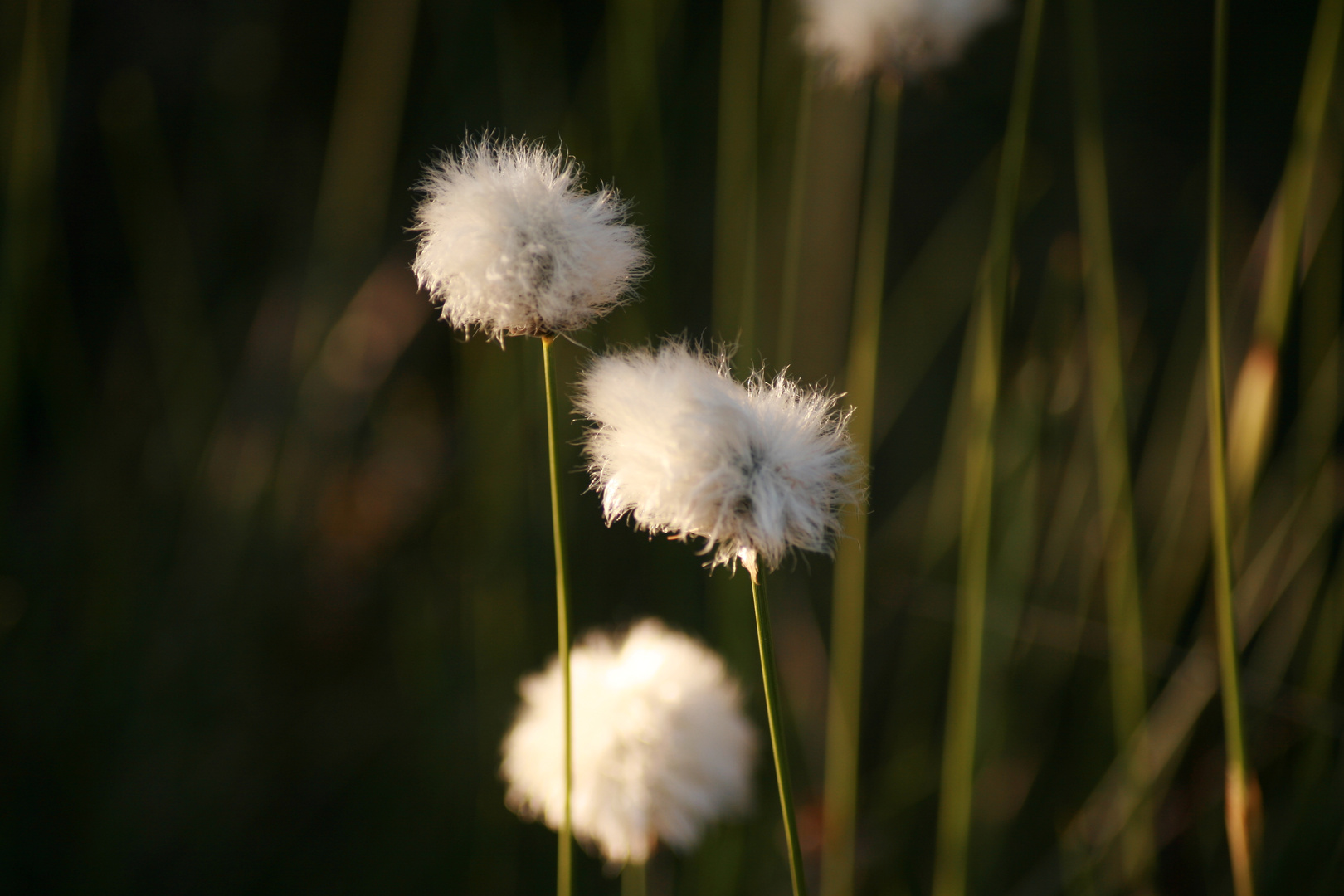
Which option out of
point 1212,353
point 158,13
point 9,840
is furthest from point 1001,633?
point 158,13

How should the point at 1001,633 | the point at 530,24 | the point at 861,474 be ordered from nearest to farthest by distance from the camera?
the point at 861,474 → the point at 1001,633 → the point at 530,24

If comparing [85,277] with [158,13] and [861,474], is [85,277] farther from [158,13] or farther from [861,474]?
[861,474]

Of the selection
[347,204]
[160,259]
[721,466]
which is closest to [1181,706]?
[721,466]

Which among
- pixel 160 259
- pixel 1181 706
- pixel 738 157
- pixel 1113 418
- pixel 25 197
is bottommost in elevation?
pixel 1181 706

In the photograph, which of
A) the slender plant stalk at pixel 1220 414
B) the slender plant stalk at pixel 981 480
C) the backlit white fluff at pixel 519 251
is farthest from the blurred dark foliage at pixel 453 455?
the backlit white fluff at pixel 519 251

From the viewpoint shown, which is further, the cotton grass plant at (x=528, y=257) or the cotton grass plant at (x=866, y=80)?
the cotton grass plant at (x=866, y=80)

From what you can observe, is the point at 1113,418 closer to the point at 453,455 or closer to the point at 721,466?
the point at 721,466

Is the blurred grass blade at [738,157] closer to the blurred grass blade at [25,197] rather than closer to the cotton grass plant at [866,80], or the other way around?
the cotton grass plant at [866,80]
